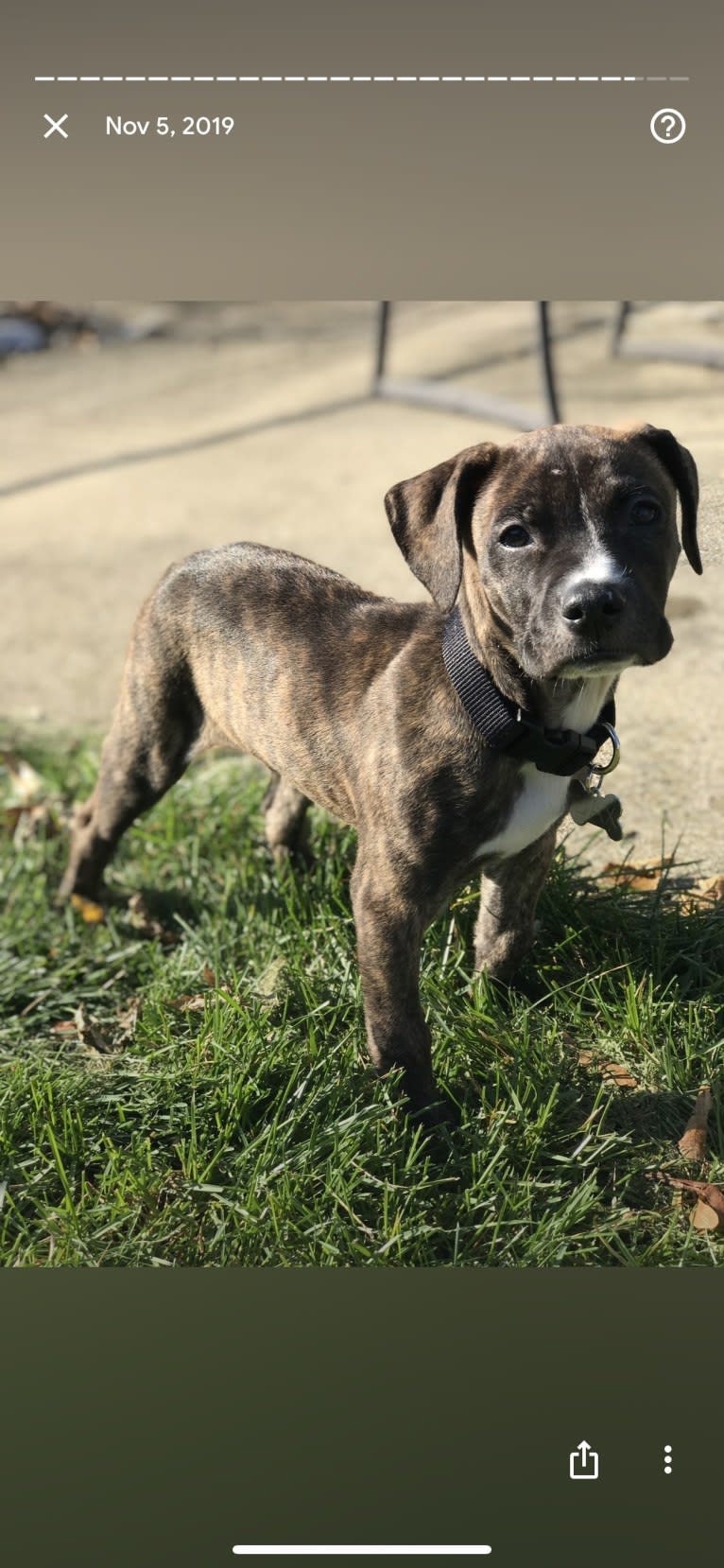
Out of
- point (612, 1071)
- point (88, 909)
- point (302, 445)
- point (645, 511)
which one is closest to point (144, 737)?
point (88, 909)

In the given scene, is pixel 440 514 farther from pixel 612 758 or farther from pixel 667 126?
pixel 667 126

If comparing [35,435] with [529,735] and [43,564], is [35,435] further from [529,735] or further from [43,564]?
[529,735]

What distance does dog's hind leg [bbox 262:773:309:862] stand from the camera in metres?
4.15

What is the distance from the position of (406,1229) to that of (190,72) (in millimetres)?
2154

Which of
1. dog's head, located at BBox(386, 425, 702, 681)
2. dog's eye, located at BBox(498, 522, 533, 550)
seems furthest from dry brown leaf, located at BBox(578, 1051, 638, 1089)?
dog's eye, located at BBox(498, 522, 533, 550)

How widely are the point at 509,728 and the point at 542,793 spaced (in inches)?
7.5

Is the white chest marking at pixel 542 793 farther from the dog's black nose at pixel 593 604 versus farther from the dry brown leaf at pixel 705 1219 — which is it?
the dry brown leaf at pixel 705 1219

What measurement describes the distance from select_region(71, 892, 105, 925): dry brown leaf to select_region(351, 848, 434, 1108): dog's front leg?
1438 mm

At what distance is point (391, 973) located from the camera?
311cm

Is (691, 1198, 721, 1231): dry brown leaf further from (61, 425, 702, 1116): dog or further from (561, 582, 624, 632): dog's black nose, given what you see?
(561, 582, 624, 632): dog's black nose

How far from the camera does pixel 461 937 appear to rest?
145 inches

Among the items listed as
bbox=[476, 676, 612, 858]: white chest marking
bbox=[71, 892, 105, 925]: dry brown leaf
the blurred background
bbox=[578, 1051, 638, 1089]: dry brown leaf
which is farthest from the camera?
the blurred background

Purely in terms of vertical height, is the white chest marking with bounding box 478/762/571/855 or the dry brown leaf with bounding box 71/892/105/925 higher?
the white chest marking with bounding box 478/762/571/855

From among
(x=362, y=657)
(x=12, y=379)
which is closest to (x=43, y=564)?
(x=12, y=379)
